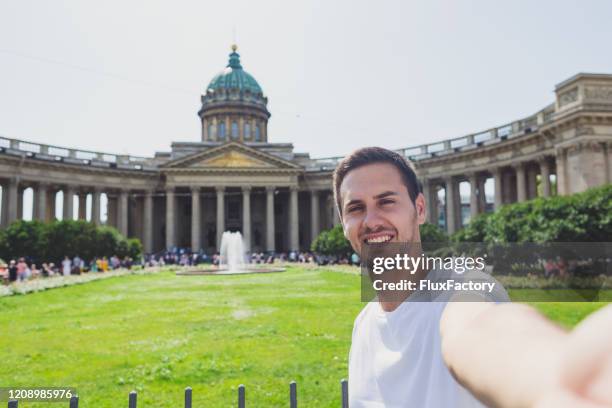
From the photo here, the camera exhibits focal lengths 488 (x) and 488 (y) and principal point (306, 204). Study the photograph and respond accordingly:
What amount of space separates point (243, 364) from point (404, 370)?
7.22 meters

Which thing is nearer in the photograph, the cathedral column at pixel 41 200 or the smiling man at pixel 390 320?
the smiling man at pixel 390 320

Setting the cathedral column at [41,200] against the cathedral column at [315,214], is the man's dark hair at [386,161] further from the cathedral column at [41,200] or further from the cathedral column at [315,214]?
the cathedral column at [315,214]

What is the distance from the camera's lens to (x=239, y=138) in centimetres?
7619

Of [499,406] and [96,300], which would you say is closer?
[499,406]

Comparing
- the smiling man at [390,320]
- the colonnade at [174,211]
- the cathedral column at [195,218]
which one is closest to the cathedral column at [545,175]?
the colonnade at [174,211]

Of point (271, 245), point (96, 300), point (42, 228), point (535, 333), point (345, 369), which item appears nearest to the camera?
point (535, 333)

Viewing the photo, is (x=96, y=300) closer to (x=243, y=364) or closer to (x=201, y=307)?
(x=201, y=307)

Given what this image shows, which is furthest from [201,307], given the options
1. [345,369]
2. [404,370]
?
[404,370]

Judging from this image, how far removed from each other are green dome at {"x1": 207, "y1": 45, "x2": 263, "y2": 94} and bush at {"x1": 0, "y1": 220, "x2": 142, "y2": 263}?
46.1 metres

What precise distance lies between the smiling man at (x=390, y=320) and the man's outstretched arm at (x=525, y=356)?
0.58ft

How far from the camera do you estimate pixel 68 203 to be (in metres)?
55.3

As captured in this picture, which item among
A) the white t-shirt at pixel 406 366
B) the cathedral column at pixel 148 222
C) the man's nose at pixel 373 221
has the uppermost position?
the cathedral column at pixel 148 222

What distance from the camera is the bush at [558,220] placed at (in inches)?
834

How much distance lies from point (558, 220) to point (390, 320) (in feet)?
75.7
